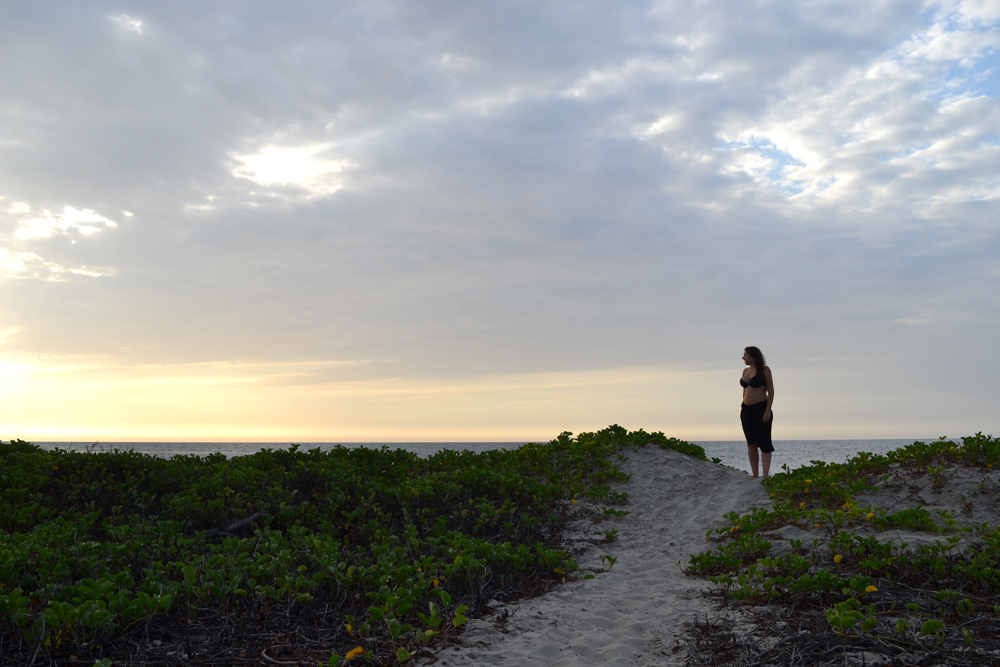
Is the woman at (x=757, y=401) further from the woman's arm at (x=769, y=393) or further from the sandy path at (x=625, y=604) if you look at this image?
the sandy path at (x=625, y=604)

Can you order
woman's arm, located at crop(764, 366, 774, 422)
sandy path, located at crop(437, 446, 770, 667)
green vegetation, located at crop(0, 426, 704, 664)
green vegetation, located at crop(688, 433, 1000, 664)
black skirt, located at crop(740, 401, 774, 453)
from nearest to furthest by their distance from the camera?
green vegetation, located at crop(688, 433, 1000, 664) < green vegetation, located at crop(0, 426, 704, 664) < sandy path, located at crop(437, 446, 770, 667) < woman's arm, located at crop(764, 366, 774, 422) < black skirt, located at crop(740, 401, 774, 453)

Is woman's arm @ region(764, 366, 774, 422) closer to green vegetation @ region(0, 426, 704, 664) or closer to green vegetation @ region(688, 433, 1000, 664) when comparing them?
green vegetation @ region(688, 433, 1000, 664)

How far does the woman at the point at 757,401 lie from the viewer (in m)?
11.6

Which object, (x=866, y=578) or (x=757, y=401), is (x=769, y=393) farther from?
(x=866, y=578)

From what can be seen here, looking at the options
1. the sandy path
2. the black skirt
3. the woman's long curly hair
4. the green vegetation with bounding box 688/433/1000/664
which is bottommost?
the sandy path

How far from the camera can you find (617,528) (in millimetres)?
9758

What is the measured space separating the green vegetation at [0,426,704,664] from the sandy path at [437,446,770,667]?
358mm

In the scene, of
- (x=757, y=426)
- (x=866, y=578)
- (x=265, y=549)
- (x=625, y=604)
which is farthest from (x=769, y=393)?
(x=265, y=549)

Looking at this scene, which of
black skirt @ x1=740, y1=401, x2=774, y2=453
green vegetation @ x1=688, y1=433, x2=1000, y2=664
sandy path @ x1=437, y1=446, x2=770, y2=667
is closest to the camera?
green vegetation @ x1=688, y1=433, x2=1000, y2=664

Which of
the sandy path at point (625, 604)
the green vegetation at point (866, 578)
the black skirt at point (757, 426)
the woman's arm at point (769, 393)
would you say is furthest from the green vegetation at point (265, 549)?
the woman's arm at point (769, 393)

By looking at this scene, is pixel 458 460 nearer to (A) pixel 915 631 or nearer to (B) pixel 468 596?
(B) pixel 468 596

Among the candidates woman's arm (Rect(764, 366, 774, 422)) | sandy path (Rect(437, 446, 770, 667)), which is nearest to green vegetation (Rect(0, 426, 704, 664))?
sandy path (Rect(437, 446, 770, 667))

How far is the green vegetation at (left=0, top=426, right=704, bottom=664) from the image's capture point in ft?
15.0

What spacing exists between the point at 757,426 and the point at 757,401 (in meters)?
0.50
